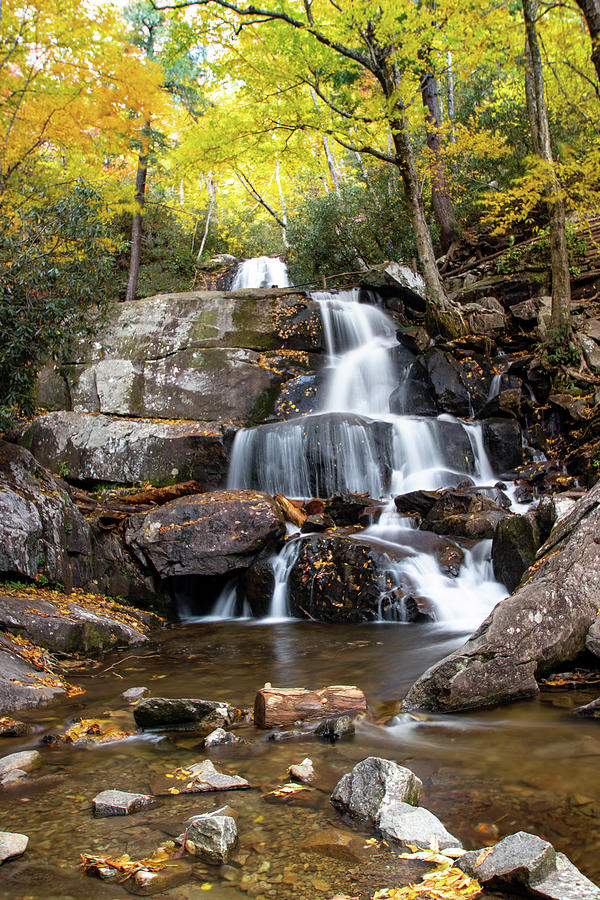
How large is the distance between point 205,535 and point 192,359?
22.1 ft

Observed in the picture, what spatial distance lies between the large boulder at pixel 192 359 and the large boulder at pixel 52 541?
5.63 m

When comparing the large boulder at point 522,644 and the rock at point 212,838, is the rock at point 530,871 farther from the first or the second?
the large boulder at point 522,644

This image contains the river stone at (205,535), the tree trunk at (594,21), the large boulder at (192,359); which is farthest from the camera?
the large boulder at (192,359)

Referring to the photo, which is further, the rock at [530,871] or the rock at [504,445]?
the rock at [504,445]

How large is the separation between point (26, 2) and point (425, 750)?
1204 centimetres

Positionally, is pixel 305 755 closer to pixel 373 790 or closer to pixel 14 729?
pixel 373 790

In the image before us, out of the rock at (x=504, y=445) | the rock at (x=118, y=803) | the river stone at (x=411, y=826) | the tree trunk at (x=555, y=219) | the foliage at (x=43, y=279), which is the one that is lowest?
the river stone at (x=411, y=826)

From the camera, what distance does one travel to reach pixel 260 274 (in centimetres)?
2331

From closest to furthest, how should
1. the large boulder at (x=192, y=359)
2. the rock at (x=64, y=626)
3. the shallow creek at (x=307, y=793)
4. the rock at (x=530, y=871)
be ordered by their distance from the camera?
the rock at (x=530, y=871), the shallow creek at (x=307, y=793), the rock at (x=64, y=626), the large boulder at (x=192, y=359)

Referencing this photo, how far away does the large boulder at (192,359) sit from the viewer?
13.5 metres

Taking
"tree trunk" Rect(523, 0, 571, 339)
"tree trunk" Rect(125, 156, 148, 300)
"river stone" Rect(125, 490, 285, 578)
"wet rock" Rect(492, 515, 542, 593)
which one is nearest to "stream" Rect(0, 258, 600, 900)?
"wet rock" Rect(492, 515, 542, 593)

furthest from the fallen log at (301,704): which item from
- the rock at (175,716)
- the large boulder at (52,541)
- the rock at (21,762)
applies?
the large boulder at (52,541)

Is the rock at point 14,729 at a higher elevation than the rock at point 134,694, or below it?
higher

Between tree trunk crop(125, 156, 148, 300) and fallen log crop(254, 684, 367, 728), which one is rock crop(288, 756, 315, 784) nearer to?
fallen log crop(254, 684, 367, 728)
